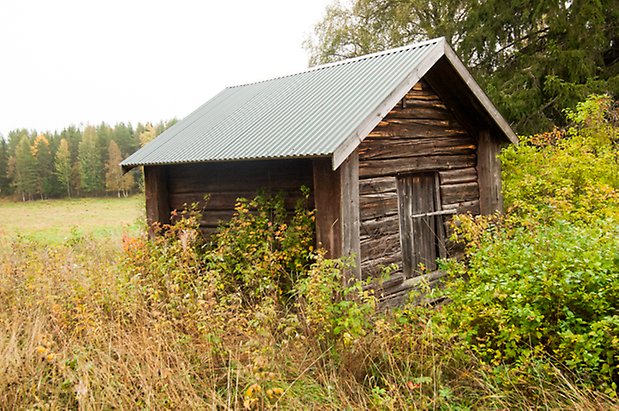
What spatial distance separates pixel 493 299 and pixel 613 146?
7.94m

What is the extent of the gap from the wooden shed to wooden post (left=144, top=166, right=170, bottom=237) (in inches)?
0.9

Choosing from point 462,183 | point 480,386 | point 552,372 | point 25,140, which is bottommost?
point 480,386

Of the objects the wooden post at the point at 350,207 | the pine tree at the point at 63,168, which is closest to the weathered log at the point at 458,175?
the wooden post at the point at 350,207

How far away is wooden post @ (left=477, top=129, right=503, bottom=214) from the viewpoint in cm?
870

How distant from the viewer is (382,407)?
12.8 ft

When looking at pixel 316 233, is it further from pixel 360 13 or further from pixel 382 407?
pixel 360 13

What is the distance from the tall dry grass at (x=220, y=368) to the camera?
3.86m

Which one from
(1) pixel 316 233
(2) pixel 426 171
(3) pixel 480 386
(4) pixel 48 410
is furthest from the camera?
(2) pixel 426 171

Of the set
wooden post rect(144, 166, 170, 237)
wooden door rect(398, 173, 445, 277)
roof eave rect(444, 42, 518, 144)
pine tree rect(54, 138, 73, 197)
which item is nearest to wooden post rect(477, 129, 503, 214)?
roof eave rect(444, 42, 518, 144)

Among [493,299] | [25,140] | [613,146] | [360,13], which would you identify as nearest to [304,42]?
[360,13]

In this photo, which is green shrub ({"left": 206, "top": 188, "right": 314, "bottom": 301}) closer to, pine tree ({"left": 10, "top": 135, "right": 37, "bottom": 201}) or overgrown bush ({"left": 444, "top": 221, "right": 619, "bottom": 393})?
overgrown bush ({"left": 444, "top": 221, "right": 619, "bottom": 393})

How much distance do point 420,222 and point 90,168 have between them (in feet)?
173

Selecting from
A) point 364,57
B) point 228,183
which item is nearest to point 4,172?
point 228,183

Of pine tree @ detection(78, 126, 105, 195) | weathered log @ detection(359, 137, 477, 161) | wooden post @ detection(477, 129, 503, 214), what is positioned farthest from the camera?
pine tree @ detection(78, 126, 105, 195)
